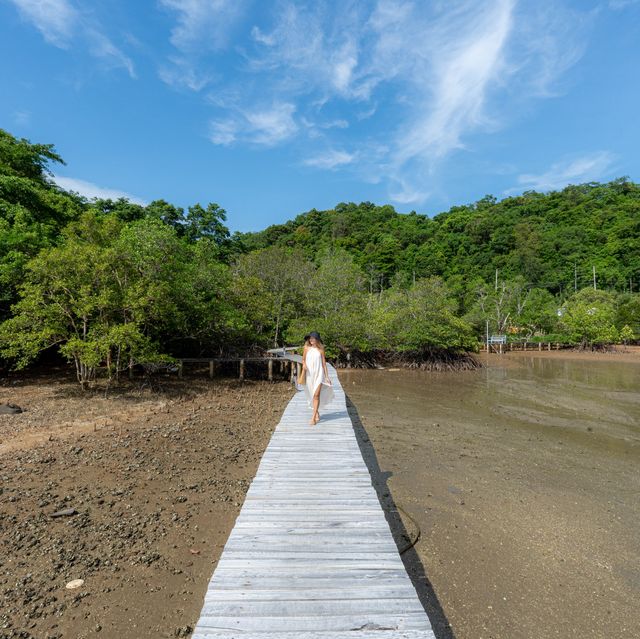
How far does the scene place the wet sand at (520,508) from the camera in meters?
3.70

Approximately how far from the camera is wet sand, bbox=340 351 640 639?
370 centimetres

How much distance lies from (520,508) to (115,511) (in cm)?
578

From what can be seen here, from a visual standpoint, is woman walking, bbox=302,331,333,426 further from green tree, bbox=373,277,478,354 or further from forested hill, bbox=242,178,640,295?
forested hill, bbox=242,178,640,295

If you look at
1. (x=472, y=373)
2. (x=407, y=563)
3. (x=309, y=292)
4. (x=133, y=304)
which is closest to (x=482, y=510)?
(x=407, y=563)

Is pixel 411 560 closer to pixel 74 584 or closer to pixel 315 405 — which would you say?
pixel 315 405

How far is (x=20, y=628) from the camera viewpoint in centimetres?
315

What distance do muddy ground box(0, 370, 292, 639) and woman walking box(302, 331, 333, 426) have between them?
1.64 m

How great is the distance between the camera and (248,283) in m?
17.4

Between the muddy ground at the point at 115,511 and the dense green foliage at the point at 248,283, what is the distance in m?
2.85

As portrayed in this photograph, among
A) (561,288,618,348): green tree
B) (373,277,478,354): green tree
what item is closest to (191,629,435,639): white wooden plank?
(373,277,478,354): green tree

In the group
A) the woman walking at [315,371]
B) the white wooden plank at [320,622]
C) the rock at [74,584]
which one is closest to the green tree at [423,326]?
the woman walking at [315,371]

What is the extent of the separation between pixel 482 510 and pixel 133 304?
1016 cm

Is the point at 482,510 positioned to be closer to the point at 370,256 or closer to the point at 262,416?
the point at 262,416

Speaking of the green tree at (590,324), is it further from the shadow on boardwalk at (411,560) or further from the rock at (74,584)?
the rock at (74,584)
